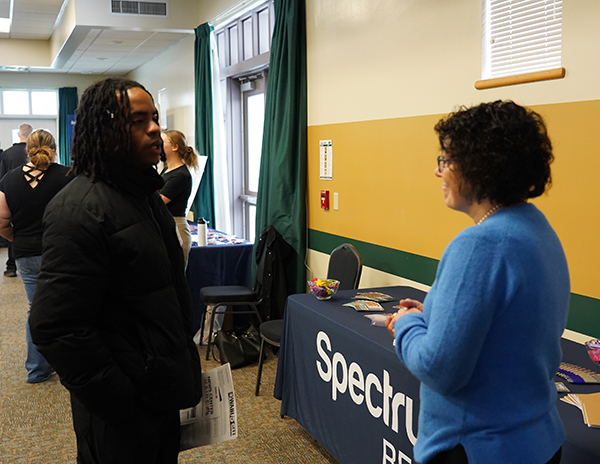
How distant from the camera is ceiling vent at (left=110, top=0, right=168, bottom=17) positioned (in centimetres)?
527

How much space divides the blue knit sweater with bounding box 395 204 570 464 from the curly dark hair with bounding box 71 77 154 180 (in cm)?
75

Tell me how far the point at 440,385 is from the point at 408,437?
90 centimetres

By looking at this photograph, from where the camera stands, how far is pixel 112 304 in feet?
4.06

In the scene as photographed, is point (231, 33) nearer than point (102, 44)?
Yes

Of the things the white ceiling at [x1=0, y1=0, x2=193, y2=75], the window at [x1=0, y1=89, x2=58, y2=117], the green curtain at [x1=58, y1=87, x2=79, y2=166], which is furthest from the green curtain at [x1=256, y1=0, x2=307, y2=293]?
the window at [x1=0, y1=89, x2=58, y2=117]

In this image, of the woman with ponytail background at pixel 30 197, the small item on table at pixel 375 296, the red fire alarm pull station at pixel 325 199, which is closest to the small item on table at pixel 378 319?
the small item on table at pixel 375 296

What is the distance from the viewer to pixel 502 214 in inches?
40.0

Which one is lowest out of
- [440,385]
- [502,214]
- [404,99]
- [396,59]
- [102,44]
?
[440,385]

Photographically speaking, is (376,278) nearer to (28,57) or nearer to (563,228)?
(563,228)

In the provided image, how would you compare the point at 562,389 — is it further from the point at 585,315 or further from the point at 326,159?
the point at 326,159

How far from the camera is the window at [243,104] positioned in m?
4.85

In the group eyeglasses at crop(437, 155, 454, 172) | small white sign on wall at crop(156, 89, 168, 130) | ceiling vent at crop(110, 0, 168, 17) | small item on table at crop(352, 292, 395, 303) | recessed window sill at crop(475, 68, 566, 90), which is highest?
ceiling vent at crop(110, 0, 168, 17)

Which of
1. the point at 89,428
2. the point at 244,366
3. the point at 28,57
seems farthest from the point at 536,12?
the point at 28,57

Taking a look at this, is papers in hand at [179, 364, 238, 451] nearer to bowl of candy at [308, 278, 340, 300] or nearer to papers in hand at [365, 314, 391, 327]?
papers in hand at [365, 314, 391, 327]
